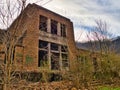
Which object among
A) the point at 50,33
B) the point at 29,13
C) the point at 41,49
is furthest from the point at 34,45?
the point at 29,13

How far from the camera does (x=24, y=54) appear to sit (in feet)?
62.3

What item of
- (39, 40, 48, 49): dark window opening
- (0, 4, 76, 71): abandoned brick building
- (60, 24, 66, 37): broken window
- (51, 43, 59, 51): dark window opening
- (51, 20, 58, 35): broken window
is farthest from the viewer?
(60, 24, 66, 37): broken window

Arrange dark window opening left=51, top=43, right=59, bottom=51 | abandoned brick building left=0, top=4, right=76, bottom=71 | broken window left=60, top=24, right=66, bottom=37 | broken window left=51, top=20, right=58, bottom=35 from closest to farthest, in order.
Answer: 1. abandoned brick building left=0, top=4, right=76, bottom=71
2. dark window opening left=51, top=43, right=59, bottom=51
3. broken window left=51, top=20, right=58, bottom=35
4. broken window left=60, top=24, right=66, bottom=37

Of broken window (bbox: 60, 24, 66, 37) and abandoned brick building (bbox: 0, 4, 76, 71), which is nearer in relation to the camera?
abandoned brick building (bbox: 0, 4, 76, 71)

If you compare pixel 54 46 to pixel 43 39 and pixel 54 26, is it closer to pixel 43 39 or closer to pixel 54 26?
pixel 43 39

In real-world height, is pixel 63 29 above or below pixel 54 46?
above

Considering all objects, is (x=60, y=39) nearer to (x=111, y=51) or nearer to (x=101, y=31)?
(x=101, y=31)

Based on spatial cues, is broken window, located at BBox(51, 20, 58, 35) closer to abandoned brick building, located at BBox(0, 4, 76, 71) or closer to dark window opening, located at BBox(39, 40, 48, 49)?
abandoned brick building, located at BBox(0, 4, 76, 71)

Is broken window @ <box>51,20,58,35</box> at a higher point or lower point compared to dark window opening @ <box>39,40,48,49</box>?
higher

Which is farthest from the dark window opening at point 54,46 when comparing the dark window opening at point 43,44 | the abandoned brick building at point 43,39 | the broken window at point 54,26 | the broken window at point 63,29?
the broken window at point 63,29

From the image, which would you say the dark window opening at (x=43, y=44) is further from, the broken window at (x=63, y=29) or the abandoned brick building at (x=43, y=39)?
the broken window at (x=63, y=29)

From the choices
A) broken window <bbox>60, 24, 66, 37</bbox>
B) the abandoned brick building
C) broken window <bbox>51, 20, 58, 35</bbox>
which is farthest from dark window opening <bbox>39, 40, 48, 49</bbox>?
broken window <bbox>60, 24, 66, 37</bbox>

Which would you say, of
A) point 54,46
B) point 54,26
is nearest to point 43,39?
point 54,46

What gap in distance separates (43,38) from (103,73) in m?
10.8
